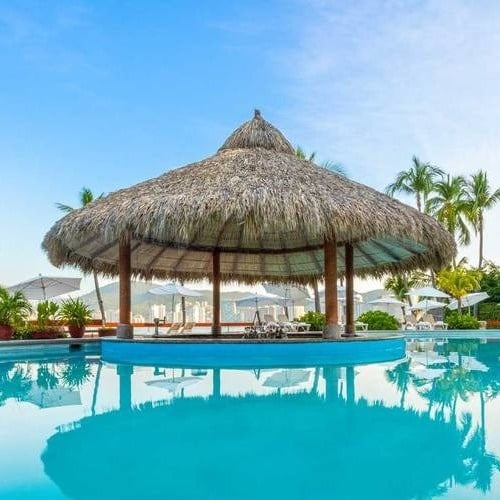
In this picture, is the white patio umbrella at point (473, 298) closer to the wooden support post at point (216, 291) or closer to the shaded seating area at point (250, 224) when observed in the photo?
the shaded seating area at point (250, 224)

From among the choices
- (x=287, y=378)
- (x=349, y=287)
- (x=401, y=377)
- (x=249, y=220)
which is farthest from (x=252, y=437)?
(x=349, y=287)

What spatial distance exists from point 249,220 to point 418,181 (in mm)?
18184

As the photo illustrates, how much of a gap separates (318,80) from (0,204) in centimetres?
1042

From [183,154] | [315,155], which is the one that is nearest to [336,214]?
[183,154]

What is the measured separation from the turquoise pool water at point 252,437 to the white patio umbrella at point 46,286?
810cm

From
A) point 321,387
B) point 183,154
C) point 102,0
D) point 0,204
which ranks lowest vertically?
point 321,387

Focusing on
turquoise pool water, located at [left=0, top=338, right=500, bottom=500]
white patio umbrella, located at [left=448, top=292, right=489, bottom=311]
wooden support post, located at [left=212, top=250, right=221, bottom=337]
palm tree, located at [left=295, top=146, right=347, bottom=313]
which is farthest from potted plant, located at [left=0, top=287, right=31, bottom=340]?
white patio umbrella, located at [left=448, top=292, right=489, bottom=311]

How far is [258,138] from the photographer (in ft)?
39.0

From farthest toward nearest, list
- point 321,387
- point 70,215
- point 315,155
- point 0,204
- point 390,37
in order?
1. point 315,155
2. point 0,204
3. point 390,37
4. point 70,215
5. point 321,387

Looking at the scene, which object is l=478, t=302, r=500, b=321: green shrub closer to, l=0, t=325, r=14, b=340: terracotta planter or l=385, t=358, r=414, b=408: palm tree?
l=385, t=358, r=414, b=408: palm tree

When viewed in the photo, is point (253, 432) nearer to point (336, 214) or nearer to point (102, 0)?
point (336, 214)

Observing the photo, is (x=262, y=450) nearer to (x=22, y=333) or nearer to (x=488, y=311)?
(x=22, y=333)

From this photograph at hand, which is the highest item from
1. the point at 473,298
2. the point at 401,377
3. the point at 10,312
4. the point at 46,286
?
the point at 46,286

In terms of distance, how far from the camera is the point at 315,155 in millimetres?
24719
